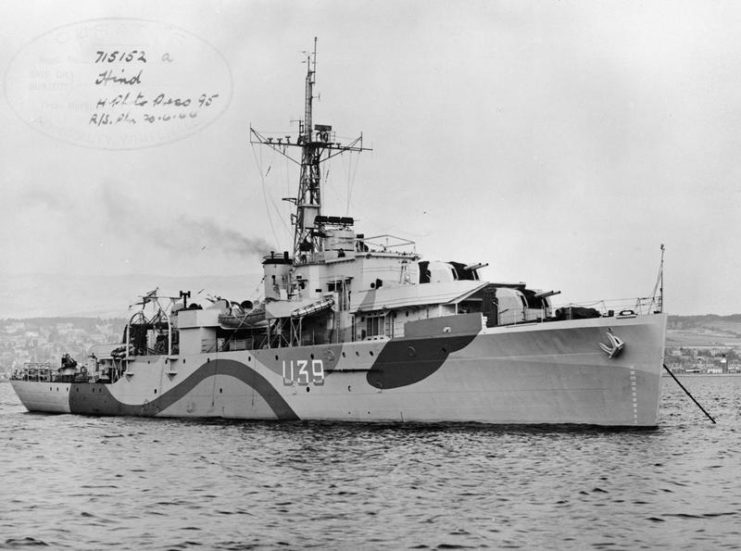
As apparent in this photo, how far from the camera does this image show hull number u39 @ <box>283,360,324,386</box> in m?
28.5

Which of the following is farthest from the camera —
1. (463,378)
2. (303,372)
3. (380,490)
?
(303,372)

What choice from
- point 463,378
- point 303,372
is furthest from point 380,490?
point 303,372

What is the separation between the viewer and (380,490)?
1684 cm

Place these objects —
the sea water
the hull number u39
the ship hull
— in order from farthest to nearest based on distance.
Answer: the hull number u39 → the ship hull → the sea water

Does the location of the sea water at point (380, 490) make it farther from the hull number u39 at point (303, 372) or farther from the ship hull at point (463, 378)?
the hull number u39 at point (303, 372)

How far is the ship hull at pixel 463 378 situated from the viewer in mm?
23625

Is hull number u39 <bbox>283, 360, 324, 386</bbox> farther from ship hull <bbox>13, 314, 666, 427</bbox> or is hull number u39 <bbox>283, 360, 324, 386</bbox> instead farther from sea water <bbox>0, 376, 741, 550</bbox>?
sea water <bbox>0, 376, 741, 550</bbox>

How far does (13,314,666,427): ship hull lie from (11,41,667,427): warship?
0.12ft

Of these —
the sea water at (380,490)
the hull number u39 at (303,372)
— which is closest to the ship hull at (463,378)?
the hull number u39 at (303,372)

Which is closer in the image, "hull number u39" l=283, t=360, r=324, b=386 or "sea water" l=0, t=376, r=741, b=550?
"sea water" l=0, t=376, r=741, b=550

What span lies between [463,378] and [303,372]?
5.93 meters

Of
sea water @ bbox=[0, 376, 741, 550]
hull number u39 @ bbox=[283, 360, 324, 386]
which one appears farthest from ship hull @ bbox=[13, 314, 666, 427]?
sea water @ bbox=[0, 376, 741, 550]

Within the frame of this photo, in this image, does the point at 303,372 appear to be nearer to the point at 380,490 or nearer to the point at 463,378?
the point at 463,378

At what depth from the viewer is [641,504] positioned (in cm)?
1555
